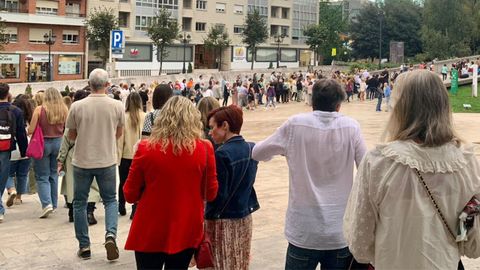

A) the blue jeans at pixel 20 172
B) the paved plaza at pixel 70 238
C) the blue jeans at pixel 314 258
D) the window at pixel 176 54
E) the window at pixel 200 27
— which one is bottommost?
the paved plaza at pixel 70 238

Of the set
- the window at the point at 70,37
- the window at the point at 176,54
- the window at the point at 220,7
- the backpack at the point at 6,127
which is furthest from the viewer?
the window at the point at 220,7

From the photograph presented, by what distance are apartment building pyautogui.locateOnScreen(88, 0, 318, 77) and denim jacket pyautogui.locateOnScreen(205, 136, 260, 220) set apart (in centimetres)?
5763

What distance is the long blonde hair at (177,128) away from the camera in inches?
143

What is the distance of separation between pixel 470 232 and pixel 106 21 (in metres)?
56.0

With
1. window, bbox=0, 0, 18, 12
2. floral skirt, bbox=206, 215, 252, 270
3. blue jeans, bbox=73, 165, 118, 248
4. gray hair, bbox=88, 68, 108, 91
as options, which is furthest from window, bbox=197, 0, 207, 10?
floral skirt, bbox=206, 215, 252, 270

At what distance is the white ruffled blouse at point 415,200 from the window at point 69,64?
56.2m

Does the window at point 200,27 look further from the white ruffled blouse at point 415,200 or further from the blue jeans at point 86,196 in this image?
the white ruffled blouse at point 415,200

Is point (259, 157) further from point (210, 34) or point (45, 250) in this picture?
point (210, 34)

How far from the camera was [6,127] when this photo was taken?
286 inches

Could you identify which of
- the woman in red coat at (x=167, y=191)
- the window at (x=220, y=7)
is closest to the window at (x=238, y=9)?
the window at (x=220, y=7)

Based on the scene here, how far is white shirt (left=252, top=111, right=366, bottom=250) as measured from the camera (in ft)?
11.4

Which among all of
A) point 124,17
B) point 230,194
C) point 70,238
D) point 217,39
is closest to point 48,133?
point 70,238

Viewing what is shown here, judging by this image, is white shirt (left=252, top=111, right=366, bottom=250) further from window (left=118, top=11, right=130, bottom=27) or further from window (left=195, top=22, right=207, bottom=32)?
window (left=195, top=22, right=207, bottom=32)

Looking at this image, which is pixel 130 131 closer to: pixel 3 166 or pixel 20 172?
pixel 3 166
